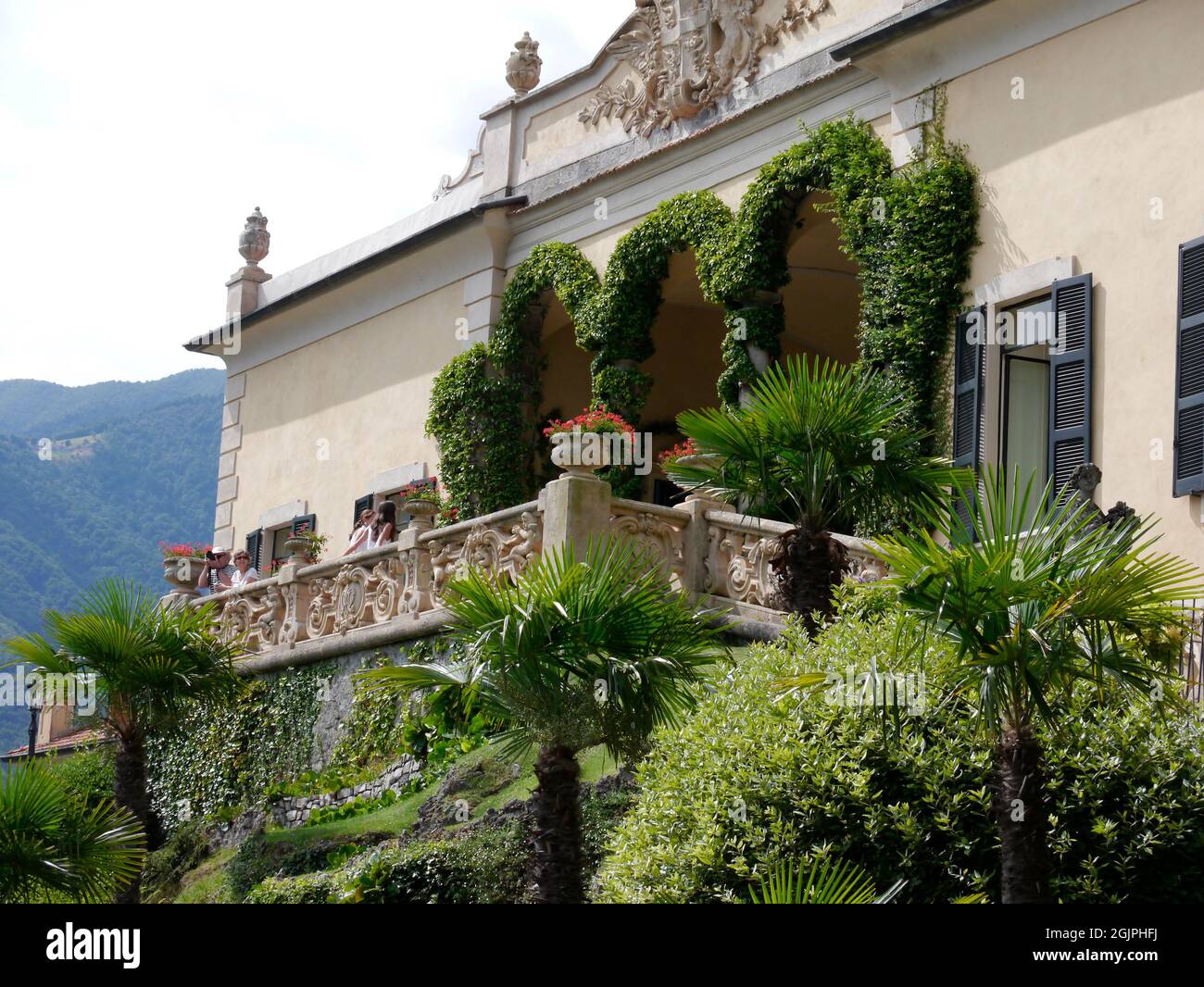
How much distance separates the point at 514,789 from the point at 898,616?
503cm

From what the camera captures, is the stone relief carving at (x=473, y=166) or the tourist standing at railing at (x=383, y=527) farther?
the stone relief carving at (x=473, y=166)

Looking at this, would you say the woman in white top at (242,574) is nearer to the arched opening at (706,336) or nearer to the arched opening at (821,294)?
the arched opening at (706,336)

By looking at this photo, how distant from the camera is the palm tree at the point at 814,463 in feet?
40.6

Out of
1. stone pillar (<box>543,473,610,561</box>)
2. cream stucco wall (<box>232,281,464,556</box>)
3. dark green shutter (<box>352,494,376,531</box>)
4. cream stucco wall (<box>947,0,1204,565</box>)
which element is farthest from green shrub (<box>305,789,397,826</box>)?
dark green shutter (<box>352,494,376,531</box>)

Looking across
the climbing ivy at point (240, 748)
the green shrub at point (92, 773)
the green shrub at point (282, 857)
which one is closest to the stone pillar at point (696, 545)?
the green shrub at point (282, 857)

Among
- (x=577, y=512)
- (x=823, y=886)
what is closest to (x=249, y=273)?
(x=577, y=512)

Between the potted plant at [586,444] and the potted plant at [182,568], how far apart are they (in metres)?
7.42

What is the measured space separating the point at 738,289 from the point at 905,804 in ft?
36.4

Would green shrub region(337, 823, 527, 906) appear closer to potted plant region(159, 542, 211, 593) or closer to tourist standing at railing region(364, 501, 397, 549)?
tourist standing at railing region(364, 501, 397, 549)

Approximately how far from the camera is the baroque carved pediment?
20.9 m

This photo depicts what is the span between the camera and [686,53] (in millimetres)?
21609

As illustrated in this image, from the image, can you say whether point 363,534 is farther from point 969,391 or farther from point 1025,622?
point 1025,622

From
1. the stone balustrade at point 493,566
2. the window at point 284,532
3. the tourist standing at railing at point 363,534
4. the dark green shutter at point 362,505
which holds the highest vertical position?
the dark green shutter at point 362,505

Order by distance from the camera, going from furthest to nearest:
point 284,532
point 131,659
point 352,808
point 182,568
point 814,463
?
point 284,532 → point 182,568 → point 352,808 → point 131,659 → point 814,463
